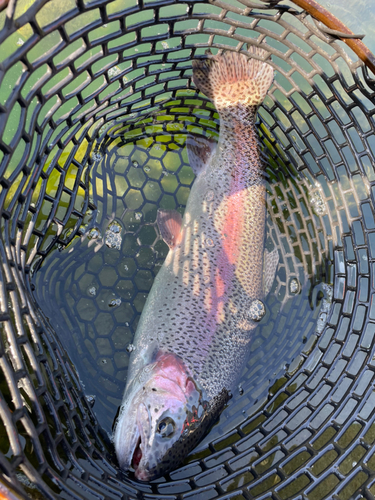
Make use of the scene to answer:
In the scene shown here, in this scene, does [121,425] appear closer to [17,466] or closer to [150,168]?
[17,466]

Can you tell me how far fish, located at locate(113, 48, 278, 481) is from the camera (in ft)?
6.34

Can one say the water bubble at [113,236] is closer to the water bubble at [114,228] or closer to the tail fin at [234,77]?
the water bubble at [114,228]

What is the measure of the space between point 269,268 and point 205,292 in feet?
2.14

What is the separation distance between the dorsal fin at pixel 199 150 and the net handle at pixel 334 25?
114 centimetres

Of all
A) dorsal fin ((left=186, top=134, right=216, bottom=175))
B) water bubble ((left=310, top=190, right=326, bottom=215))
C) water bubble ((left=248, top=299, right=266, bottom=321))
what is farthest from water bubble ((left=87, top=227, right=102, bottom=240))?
water bubble ((left=310, top=190, right=326, bottom=215))

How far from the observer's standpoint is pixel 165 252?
279cm

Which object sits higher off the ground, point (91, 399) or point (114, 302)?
point (114, 302)

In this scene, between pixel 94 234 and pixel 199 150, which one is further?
pixel 199 150

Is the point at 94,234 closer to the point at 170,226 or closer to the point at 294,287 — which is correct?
the point at 170,226

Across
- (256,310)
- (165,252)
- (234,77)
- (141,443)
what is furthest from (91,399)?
(234,77)

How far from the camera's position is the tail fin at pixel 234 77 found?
8.52ft

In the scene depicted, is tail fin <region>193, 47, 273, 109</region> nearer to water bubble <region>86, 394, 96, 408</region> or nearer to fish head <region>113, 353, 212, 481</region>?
fish head <region>113, 353, 212, 481</region>

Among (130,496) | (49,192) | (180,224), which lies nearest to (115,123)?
(49,192)

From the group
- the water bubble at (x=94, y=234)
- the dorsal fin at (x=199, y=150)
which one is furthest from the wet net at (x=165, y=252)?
the dorsal fin at (x=199, y=150)
